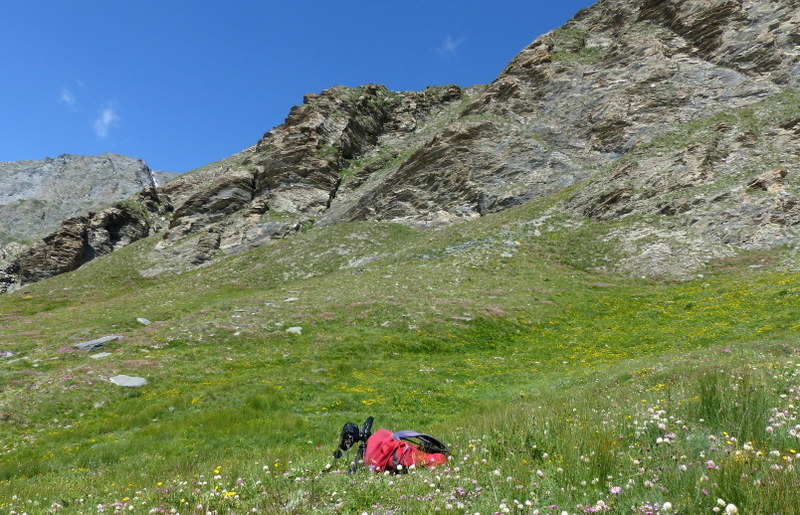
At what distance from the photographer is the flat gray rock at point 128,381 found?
17.5m

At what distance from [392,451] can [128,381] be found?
633 inches

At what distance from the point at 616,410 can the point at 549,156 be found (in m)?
64.8

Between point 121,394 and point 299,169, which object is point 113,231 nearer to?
point 299,169

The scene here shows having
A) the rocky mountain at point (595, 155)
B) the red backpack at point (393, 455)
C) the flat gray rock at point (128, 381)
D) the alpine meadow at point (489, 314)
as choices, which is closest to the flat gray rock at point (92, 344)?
the alpine meadow at point (489, 314)

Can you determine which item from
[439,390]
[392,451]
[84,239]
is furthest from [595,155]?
[84,239]

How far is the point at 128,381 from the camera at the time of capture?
1780 centimetres

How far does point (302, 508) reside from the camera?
5211 mm

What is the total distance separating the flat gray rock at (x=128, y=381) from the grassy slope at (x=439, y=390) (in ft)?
1.31

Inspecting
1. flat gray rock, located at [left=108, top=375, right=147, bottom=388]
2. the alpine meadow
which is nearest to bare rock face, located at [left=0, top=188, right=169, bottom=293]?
the alpine meadow

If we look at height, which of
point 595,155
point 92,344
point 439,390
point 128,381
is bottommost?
point 439,390

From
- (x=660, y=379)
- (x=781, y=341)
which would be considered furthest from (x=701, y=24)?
(x=660, y=379)

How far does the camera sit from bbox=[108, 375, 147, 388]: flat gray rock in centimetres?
1752

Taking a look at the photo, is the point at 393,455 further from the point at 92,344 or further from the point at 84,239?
the point at 84,239

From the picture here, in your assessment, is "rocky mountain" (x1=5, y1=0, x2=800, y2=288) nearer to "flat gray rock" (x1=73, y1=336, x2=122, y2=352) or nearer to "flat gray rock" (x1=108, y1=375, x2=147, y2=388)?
"flat gray rock" (x1=108, y1=375, x2=147, y2=388)
